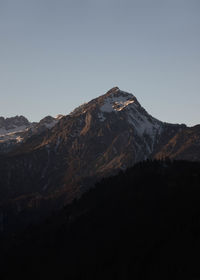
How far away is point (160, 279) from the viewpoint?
19988 cm

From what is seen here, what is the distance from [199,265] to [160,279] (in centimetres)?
1730

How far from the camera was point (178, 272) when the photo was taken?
199 m

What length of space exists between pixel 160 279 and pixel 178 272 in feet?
26.2

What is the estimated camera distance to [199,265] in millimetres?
195375

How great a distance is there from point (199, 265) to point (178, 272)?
372 inches
